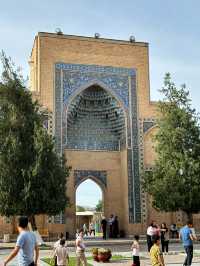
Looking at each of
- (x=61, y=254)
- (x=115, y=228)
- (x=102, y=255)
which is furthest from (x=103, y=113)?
(x=61, y=254)

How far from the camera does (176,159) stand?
65.6ft

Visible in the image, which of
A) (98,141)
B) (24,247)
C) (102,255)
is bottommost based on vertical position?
(102,255)

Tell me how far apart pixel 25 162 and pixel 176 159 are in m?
6.47

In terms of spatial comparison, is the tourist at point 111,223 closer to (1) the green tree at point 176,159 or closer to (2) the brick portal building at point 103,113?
(2) the brick portal building at point 103,113

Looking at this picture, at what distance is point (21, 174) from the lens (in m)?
17.5

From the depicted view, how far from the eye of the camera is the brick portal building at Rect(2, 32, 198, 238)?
74.3ft

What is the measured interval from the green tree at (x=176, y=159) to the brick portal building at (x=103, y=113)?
2350 mm

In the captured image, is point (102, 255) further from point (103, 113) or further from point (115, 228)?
point (103, 113)

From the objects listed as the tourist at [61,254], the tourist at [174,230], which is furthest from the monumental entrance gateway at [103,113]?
the tourist at [61,254]

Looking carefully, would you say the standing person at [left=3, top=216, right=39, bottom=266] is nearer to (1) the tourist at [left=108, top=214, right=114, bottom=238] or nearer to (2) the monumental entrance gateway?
(2) the monumental entrance gateway

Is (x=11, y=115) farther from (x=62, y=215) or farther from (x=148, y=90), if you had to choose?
(x=148, y=90)

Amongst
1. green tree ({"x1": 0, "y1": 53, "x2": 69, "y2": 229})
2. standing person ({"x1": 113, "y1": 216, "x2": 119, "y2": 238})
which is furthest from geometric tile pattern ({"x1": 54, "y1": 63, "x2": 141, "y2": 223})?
green tree ({"x1": 0, "y1": 53, "x2": 69, "y2": 229})

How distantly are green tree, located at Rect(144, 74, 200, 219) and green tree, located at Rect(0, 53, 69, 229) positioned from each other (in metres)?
4.38

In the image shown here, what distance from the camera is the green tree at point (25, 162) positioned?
56.4ft
